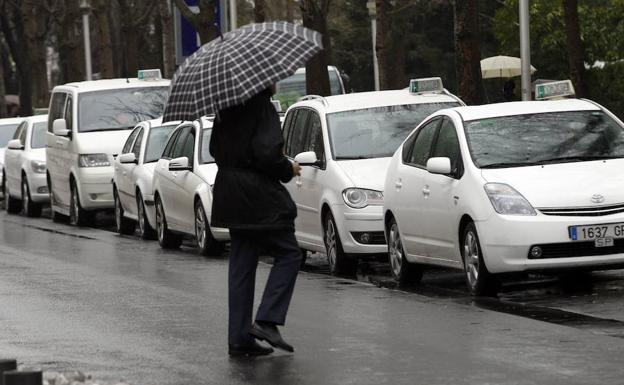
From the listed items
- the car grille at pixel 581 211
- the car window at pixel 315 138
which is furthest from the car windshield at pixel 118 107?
the car grille at pixel 581 211

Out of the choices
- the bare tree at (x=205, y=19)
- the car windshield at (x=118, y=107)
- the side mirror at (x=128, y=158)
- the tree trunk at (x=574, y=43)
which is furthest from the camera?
the bare tree at (x=205, y=19)

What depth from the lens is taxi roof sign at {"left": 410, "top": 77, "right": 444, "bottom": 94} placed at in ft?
56.1

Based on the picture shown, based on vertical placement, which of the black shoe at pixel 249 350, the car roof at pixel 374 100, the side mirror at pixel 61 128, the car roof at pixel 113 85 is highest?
the car roof at pixel 374 100

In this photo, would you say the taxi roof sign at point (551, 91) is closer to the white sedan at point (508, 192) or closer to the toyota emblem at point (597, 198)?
the white sedan at point (508, 192)

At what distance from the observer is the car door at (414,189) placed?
548 inches

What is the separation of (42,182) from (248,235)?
19.5 metres

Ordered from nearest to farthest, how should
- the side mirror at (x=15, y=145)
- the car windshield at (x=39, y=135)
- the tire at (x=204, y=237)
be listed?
the tire at (x=204, y=237), the side mirror at (x=15, y=145), the car windshield at (x=39, y=135)

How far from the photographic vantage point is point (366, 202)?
15359mm

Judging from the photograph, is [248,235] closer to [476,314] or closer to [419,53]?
[476,314]

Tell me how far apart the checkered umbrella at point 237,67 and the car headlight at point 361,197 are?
538 cm

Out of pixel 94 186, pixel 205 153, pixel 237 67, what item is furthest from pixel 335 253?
pixel 94 186

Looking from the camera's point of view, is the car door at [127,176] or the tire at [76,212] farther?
A: the tire at [76,212]

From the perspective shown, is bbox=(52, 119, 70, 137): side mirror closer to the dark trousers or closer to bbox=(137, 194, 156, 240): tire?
bbox=(137, 194, 156, 240): tire

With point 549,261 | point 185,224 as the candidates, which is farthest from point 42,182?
point 549,261
